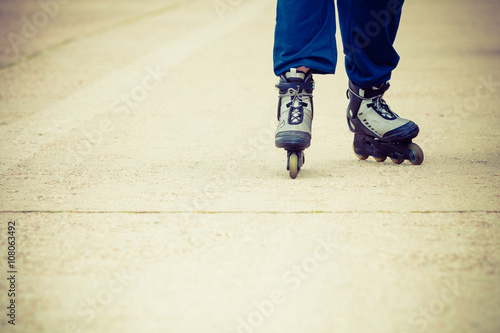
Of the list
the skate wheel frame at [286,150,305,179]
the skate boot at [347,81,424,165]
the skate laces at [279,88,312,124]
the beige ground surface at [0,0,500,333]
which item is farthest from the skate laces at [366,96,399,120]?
the skate wheel frame at [286,150,305,179]

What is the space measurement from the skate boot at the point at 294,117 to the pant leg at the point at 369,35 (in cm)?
26

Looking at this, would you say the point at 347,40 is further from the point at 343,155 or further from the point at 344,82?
the point at 344,82

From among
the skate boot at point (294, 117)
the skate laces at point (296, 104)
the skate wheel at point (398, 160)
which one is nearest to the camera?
the skate boot at point (294, 117)

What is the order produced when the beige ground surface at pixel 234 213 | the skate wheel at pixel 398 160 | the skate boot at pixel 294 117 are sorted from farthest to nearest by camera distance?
1. the skate wheel at pixel 398 160
2. the skate boot at pixel 294 117
3. the beige ground surface at pixel 234 213

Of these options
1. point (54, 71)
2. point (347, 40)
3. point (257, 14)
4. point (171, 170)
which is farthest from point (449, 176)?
point (257, 14)

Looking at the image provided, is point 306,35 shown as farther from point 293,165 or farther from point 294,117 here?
point 293,165

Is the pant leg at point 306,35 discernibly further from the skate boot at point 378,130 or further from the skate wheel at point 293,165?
the skate wheel at point 293,165

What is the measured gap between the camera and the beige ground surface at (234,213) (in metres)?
1.58

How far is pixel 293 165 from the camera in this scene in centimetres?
264

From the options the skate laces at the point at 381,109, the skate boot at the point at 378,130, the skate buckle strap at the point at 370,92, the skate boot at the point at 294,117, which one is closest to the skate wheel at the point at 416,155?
the skate boot at the point at 378,130

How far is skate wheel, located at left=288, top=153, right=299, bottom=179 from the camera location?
2633mm

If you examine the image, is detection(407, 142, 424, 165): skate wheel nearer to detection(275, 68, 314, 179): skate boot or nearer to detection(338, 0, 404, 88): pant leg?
detection(338, 0, 404, 88): pant leg

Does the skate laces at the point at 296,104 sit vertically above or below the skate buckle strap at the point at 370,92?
below

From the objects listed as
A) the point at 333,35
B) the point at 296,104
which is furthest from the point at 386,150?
the point at 333,35
